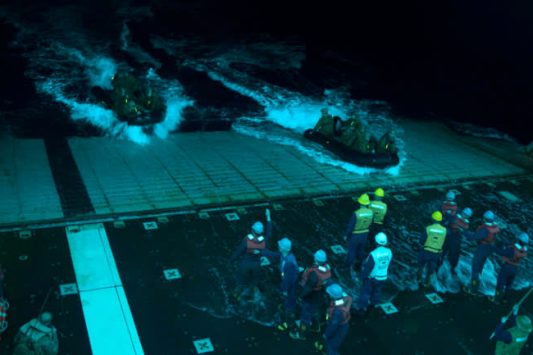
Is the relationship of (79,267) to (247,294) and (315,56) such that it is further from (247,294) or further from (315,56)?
(315,56)

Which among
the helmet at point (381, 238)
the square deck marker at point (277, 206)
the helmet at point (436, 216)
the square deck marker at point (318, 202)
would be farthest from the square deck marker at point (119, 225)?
the helmet at point (436, 216)

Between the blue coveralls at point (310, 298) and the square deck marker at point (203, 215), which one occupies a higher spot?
the blue coveralls at point (310, 298)

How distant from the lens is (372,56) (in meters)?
29.3

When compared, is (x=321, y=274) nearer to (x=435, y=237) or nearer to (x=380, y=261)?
(x=380, y=261)

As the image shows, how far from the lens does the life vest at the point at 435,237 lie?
9.59 metres

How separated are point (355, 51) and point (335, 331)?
24188 mm

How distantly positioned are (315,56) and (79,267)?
2059cm

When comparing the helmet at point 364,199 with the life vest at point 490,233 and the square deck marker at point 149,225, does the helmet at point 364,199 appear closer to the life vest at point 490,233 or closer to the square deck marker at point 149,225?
the life vest at point 490,233

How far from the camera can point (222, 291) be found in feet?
30.4

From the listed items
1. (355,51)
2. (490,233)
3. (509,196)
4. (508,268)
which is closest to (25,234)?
(490,233)

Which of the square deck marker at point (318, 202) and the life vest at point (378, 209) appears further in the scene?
the square deck marker at point (318, 202)

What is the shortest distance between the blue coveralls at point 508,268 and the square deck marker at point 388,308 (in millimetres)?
2168

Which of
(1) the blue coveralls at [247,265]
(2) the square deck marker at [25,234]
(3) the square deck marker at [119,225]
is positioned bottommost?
(3) the square deck marker at [119,225]

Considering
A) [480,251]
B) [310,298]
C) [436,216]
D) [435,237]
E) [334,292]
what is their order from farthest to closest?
[480,251]
[436,216]
[435,237]
[310,298]
[334,292]
